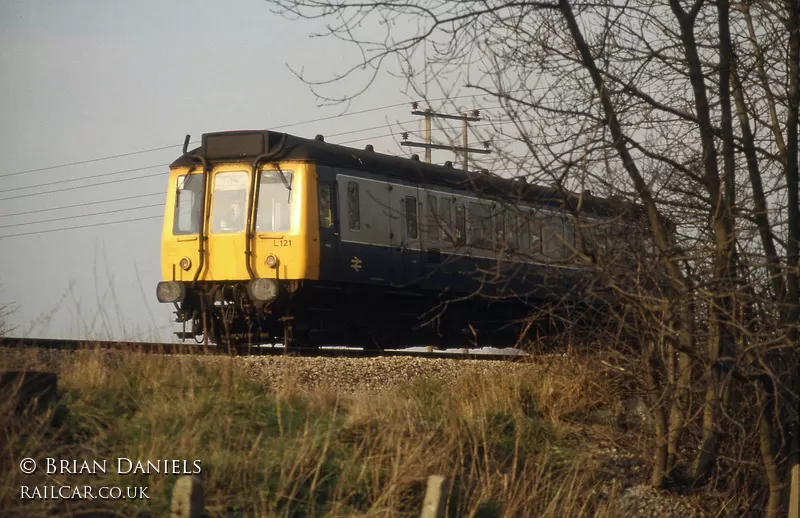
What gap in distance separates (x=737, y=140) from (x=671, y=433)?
221cm

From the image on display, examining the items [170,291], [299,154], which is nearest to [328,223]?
[299,154]

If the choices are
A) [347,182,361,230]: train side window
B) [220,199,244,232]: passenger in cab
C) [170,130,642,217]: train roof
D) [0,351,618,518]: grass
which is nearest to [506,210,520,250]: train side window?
[0,351,618,518]: grass

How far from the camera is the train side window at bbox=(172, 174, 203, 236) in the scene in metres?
15.5

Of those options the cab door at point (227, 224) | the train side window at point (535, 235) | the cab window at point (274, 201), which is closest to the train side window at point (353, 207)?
the cab window at point (274, 201)

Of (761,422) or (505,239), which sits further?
(761,422)

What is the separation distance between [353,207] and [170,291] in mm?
2934

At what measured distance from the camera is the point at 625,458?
319 inches

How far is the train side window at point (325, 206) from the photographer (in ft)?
48.5

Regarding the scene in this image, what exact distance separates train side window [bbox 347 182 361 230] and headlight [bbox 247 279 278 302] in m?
1.60

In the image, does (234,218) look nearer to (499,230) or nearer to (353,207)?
(353,207)

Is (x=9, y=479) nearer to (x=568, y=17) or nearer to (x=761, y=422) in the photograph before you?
(x=568, y=17)

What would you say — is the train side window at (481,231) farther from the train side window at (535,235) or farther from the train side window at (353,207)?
the train side window at (353,207)

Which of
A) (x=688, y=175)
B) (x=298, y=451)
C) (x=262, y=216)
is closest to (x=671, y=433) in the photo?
(x=688, y=175)

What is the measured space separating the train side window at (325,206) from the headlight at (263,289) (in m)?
1.12
